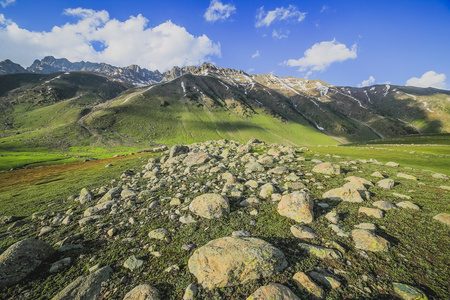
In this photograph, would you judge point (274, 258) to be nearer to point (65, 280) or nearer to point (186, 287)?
point (186, 287)

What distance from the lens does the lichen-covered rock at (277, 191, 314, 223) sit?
28.1 ft

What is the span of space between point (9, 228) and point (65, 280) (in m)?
8.90

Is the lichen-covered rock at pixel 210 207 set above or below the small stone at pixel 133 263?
above

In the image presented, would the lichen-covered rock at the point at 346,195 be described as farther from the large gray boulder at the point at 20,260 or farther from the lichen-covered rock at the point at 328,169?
the large gray boulder at the point at 20,260

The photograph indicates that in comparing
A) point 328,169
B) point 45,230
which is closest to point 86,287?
point 45,230

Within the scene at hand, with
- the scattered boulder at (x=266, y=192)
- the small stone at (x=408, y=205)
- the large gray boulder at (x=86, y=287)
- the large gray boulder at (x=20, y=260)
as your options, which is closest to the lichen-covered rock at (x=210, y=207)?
the scattered boulder at (x=266, y=192)

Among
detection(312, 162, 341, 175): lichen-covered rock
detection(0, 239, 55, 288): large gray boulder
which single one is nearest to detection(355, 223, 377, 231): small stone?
detection(312, 162, 341, 175): lichen-covered rock

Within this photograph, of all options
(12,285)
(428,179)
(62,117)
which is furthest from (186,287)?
(62,117)

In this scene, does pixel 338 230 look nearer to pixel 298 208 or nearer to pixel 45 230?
pixel 298 208

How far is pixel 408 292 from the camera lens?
181 inches

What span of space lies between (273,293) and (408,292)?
3636 millimetres

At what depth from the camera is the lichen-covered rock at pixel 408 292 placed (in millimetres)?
4516

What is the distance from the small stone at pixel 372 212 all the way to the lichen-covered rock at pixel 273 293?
679cm

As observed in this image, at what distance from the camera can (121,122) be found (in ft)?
570
